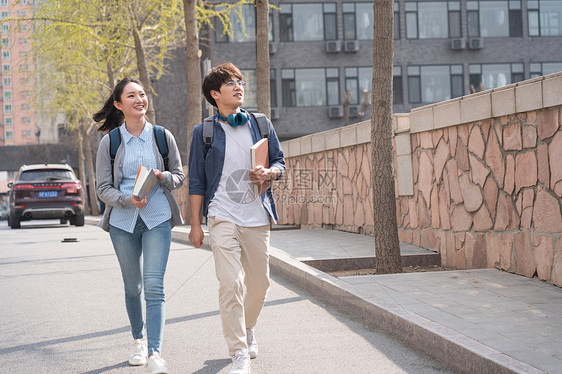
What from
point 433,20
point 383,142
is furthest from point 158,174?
→ point 433,20

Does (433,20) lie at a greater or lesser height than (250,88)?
greater

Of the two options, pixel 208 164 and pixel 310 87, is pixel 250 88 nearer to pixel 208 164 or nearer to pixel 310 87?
pixel 310 87

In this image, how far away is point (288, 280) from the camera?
8.91 m

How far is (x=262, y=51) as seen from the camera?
50.5ft

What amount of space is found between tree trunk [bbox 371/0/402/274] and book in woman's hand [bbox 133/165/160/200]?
4.06m

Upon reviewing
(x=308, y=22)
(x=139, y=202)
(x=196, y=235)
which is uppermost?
(x=308, y=22)

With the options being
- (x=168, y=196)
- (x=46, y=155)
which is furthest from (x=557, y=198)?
(x=46, y=155)

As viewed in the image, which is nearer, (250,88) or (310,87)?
(250,88)

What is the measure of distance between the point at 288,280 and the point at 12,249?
7.97 meters

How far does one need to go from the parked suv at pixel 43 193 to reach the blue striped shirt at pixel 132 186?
1805cm

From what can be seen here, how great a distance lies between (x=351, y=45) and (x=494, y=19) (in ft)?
27.3

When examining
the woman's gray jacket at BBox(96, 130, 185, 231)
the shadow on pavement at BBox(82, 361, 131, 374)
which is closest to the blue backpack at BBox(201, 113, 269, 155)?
the woman's gray jacket at BBox(96, 130, 185, 231)

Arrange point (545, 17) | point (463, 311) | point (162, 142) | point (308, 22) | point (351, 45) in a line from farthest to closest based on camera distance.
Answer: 1. point (308, 22)
2. point (351, 45)
3. point (545, 17)
4. point (463, 311)
5. point (162, 142)

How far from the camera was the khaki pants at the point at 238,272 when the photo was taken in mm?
4590
